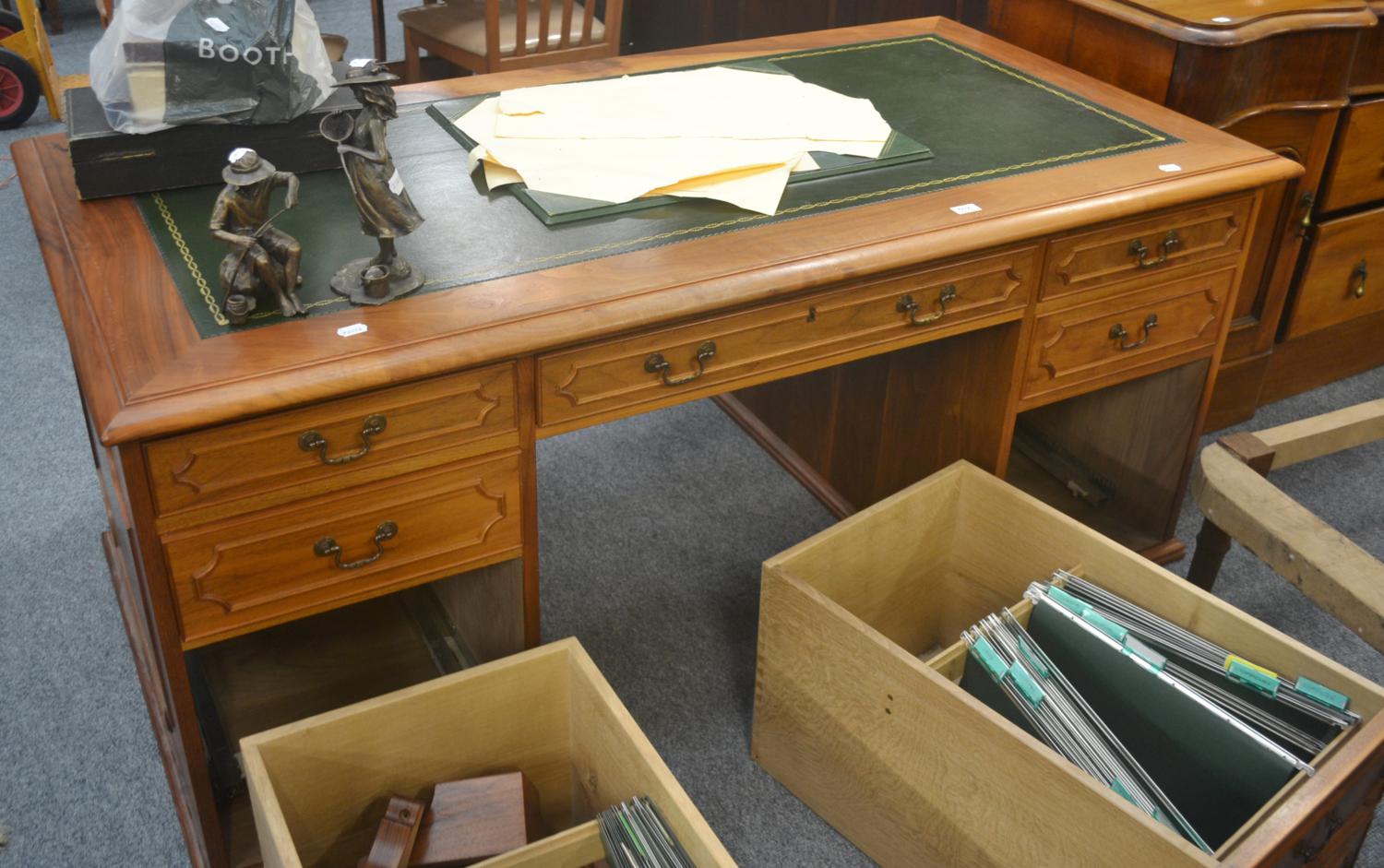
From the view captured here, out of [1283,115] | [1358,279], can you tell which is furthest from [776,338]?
[1358,279]

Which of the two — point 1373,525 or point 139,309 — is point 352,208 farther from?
point 1373,525

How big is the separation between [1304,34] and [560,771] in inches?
62.7

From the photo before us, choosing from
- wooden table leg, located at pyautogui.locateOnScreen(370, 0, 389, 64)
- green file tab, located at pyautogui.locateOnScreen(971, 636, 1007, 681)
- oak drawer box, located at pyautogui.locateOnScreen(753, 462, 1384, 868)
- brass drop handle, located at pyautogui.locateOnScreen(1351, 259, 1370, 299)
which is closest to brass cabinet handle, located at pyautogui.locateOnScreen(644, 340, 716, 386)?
oak drawer box, located at pyautogui.locateOnScreen(753, 462, 1384, 868)

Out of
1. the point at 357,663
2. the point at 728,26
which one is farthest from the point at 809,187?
the point at 728,26

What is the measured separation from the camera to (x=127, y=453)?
3.90ft

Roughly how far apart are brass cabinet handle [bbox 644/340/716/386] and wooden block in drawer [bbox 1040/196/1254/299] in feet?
1.66

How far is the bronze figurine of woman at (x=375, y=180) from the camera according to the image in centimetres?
130

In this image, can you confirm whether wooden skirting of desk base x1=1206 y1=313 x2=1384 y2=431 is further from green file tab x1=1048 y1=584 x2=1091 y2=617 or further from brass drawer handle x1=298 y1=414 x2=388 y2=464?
brass drawer handle x1=298 y1=414 x2=388 y2=464

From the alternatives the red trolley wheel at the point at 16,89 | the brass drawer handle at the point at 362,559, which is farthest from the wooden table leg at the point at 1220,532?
the red trolley wheel at the point at 16,89

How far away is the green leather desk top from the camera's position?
1430mm

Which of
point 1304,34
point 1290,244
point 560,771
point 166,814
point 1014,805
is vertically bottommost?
point 166,814

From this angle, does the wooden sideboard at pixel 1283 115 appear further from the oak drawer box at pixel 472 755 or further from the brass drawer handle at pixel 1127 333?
the oak drawer box at pixel 472 755

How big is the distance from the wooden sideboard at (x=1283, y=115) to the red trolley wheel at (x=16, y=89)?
8.74 feet

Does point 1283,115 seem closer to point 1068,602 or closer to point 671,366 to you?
point 1068,602
